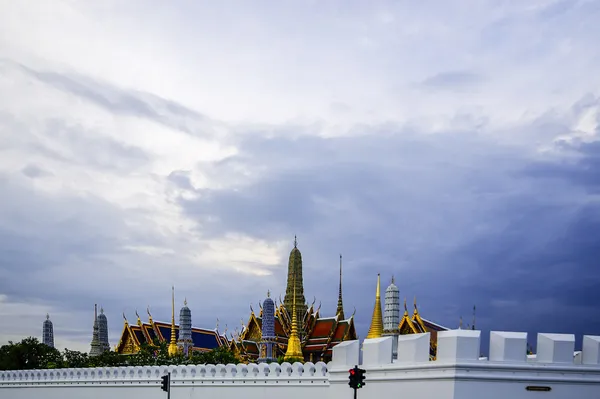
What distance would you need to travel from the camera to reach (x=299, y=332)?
1978 inches

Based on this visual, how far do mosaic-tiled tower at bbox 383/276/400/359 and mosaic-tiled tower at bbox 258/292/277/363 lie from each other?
10.3 m

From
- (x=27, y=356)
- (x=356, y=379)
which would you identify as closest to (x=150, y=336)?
(x=27, y=356)

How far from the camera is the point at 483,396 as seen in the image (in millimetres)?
15125

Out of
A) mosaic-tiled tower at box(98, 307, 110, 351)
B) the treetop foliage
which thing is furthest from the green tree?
mosaic-tiled tower at box(98, 307, 110, 351)

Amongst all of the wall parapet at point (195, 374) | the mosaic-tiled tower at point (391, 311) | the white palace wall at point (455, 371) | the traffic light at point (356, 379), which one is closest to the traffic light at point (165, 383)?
the wall parapet at point (195, 374)

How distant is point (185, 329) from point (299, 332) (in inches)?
334

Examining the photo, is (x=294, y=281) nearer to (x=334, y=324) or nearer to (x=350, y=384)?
(x=334, y=324)

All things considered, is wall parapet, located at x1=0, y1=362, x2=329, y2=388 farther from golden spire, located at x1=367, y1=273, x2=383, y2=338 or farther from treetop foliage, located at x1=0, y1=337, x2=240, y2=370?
golden spire, located at x1=367, y1=273, x2=383, y2=338

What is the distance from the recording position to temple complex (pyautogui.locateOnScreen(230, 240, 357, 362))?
49375 millimetres

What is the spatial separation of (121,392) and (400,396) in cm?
1269

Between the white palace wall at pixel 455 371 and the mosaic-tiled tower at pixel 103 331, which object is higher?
the white palace wall at pixel 455 371

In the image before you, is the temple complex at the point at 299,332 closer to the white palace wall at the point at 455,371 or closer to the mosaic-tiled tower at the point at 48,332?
the mosaic-tiled tower at the point at 48,332

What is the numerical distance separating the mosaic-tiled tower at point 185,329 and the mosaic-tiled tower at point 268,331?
587cm

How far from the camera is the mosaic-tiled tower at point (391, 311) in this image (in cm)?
4025
